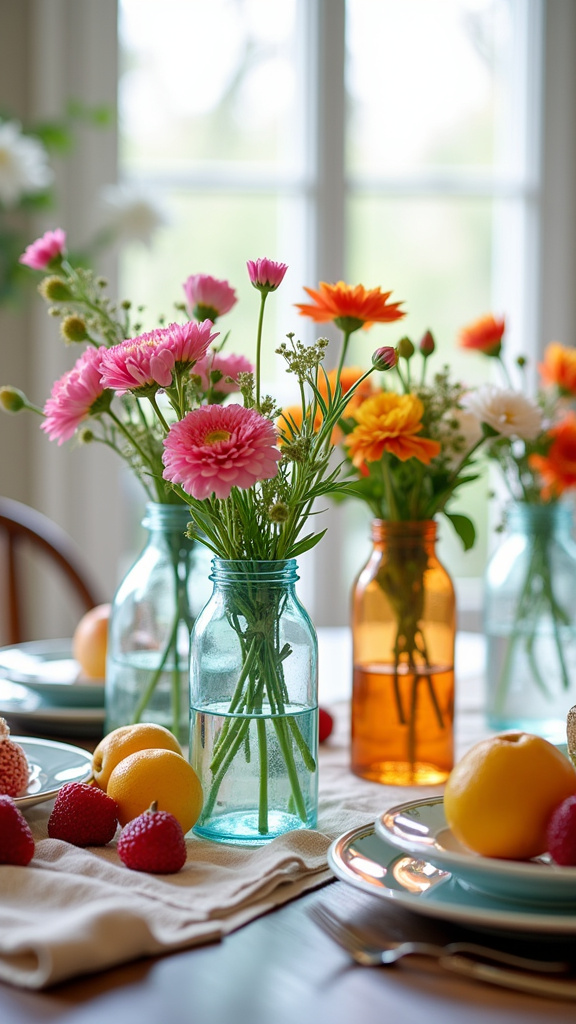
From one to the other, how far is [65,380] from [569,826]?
519 mm

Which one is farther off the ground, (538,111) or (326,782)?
(538,111)

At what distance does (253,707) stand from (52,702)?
1.63ft

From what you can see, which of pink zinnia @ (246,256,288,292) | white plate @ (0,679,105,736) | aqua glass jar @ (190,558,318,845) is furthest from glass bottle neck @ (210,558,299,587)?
white plate @ (0,679,105,736)

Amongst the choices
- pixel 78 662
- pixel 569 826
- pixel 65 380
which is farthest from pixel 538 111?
pixel 569 826

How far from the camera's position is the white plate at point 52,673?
4.04ft

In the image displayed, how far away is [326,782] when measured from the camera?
1055 mm

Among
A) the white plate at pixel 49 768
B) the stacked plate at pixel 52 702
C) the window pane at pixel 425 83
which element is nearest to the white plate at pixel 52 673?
the stacked plate at pixel 52 702

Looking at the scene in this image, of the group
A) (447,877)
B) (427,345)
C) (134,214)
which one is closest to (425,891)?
(447,877)

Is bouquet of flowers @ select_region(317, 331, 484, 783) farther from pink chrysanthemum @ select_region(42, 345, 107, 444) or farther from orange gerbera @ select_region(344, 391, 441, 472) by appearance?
pink chrysanthemum @ select_region(42, 345, 107, 444)

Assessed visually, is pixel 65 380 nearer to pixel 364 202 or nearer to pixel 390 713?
pixel 390 713

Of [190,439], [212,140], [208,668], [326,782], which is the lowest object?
[326,782]

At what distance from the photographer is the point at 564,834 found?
2.18 feet

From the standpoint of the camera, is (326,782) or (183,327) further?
(326,782)

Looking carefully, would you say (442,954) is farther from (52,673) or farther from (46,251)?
(52,673)
